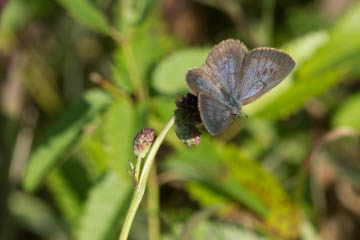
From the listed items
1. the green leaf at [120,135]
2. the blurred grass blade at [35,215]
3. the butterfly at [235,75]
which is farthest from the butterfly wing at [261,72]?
the blurred grass blade at [35,215]

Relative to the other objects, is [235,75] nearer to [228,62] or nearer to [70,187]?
[228,62]

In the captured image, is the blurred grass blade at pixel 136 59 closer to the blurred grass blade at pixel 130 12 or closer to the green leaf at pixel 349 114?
the blurred grass blade at pixel 130 12

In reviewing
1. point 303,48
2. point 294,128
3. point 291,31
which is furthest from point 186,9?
point 303,48

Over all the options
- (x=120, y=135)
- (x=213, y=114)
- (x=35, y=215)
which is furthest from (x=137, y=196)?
(x=35, y=215)

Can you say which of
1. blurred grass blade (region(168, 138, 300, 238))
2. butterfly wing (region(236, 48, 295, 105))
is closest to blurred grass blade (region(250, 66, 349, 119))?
blurred grass blade (region(168, 138, 300, 238))

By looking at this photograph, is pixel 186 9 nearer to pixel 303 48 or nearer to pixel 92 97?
pixel 303 48
